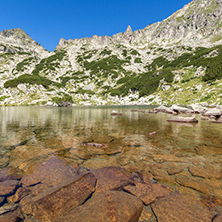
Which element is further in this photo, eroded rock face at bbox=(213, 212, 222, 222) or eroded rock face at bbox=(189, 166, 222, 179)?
eroded rock face at bbox=(189, 166, 222, 179)

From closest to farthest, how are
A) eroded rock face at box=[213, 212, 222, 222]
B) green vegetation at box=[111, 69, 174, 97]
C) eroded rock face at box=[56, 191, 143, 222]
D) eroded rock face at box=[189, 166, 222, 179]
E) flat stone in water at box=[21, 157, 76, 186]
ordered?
eroded rock face at box=[56, 191, 143, 222]
eroded rock face at box=[213, 212, 222, 222]
flat stone in water at box=[21, 157, 76, 186]
eroded rock face at box=[189, 166, 222, 179]
green vegetation at box=[111, 69, 174, 97]

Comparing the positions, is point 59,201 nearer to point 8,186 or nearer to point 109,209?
point 109,209

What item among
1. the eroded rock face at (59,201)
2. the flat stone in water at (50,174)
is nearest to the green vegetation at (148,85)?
the flat stone in water at (50,174)

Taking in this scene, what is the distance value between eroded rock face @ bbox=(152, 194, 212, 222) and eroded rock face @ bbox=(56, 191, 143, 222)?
0.57m

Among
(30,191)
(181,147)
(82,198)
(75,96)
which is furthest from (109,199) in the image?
(75,96)

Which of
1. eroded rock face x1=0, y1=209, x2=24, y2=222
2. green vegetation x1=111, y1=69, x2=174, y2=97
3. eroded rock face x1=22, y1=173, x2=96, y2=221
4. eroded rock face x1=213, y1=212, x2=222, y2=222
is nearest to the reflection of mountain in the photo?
eroded rock face x1=213, y1=212, x2=222, y2=222

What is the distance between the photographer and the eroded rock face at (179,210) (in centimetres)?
336

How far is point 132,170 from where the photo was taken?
6133 mm

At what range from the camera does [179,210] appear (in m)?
3.62

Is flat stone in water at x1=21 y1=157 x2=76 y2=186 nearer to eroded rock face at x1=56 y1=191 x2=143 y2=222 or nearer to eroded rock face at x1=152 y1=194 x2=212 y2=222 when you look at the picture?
eroded rock face at x1=56 y1=191 x2=143 y2=222

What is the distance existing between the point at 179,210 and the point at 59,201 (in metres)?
3.55

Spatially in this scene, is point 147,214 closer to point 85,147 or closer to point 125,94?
point 85,147

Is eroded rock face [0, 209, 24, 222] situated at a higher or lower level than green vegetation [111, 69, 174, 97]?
lower

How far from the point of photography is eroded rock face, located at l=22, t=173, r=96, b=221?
354cm
